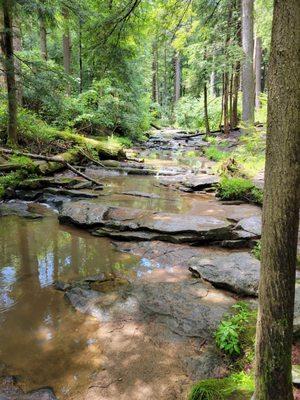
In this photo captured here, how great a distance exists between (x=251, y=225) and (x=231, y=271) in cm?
192

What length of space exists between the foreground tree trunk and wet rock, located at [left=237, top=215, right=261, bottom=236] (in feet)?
13.7

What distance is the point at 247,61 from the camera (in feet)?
49.4

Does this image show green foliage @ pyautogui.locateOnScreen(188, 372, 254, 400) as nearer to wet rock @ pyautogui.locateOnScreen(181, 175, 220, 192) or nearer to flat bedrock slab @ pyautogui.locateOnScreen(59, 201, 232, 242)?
flat bedrock slab @ pyautogui.locateOnScreen(59, 201, 232, 242)

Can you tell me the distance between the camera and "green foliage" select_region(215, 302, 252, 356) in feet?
11.7

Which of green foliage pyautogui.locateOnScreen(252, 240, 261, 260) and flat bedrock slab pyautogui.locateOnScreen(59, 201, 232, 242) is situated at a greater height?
flat bedrock slab pyautogui.locateOnScreen(59, 201, 232, 242)

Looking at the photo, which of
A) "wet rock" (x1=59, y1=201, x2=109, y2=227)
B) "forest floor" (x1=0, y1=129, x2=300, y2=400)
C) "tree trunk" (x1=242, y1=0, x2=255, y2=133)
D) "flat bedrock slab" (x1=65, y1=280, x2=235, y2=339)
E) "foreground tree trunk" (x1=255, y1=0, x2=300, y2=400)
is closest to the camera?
"foreground tree trunk" (x1=255, y1=0, x2=300, y2=400)

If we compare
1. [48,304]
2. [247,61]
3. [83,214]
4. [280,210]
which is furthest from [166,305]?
[247,61]

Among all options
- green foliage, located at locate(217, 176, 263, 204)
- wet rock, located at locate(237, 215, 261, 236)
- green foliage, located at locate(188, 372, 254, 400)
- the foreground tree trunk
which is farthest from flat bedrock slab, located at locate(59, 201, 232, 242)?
the foreground tree trunk

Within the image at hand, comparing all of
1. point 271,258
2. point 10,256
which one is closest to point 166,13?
point 10,256

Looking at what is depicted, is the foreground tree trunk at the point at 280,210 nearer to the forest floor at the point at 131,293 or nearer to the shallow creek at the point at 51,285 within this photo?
the forest floor at the point at 131,293

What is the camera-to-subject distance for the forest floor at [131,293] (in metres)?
3.28

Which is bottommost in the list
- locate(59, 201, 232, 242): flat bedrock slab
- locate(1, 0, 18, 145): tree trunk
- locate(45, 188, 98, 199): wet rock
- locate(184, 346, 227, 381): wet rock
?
locate(184, 346, 227, 381): wet rock

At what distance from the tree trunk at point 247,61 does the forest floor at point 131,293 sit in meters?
8.07

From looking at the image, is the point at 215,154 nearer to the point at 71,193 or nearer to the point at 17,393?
the point at 71,193
